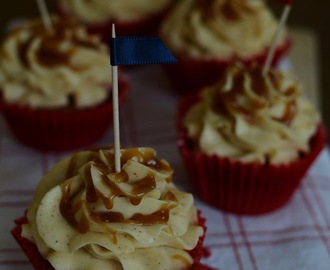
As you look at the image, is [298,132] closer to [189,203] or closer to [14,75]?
[189,203]

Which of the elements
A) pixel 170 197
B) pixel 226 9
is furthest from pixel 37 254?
pixel 226 9

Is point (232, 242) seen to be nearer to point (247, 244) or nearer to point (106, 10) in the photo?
point (247, 244)

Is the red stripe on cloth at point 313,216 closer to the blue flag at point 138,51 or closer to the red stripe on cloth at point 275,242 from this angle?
the red stripe on cloth at point 275,242

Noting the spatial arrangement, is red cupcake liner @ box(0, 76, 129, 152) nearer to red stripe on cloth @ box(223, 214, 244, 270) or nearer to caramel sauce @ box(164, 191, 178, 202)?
red stripe on cloth @ box(223, 214, 244, 270)

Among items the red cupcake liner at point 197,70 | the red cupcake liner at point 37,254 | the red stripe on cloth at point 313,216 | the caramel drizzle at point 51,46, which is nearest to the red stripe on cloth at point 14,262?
the red cupcake liner at point 37,254

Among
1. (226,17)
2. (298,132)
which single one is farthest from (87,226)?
(226,17)

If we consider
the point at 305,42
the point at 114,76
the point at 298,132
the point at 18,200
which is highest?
the point at 114,76
